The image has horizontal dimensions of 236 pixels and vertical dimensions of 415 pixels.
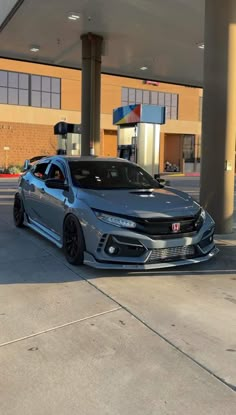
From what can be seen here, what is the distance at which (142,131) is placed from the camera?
43.4 feet

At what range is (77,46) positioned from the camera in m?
16.1

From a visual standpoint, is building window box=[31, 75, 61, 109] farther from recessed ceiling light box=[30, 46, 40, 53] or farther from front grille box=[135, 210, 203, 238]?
front grille box=[135, 210, 203, 238]

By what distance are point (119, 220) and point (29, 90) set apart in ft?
132

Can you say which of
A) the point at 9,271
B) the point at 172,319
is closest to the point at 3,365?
the point at 172,319

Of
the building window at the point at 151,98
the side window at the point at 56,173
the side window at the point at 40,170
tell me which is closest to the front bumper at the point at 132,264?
the side window at the point at 56,173

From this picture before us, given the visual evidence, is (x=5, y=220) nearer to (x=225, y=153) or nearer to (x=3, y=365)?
(x=225, y=153)

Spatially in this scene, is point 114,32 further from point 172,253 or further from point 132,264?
point 132,264

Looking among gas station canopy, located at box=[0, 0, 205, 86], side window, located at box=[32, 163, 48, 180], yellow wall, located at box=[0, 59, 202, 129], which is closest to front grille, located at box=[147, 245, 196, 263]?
side window, located at box=[32, 163, 48, 180]

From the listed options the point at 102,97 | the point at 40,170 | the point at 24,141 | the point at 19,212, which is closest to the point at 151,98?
the point at 102,97

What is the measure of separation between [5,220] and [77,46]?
824 cm

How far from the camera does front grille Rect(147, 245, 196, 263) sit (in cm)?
582

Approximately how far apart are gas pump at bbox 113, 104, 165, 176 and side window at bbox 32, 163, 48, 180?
15.9 ft

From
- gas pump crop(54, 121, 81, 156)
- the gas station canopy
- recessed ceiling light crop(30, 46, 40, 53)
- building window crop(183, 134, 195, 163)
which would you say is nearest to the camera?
the gas station canopy

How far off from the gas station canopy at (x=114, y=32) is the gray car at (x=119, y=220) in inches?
231
